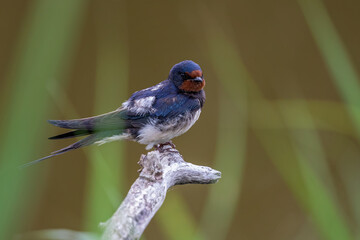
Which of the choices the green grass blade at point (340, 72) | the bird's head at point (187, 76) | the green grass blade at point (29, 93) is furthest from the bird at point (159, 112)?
the green grass blade at point (29, 93)

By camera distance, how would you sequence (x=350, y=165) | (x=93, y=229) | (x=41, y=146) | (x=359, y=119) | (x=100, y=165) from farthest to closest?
(x=350, y=165) → (x=359, y=119) → (x=100, y=165) → (x=93, y=229) → (x=41, y=146)

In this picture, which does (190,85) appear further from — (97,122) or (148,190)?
(148,190)

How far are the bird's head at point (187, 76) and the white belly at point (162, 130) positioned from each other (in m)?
0.11

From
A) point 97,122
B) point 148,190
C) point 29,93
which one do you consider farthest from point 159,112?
point 29,93

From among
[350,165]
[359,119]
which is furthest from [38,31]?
[350,165]

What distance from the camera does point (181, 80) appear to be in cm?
198

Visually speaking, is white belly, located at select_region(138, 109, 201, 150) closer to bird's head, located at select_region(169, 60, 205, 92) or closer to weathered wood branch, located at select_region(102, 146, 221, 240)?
bird's head, located at select_region(169, 60, 205, 92)

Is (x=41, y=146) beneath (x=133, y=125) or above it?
beneath

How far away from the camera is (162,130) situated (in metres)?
1.89

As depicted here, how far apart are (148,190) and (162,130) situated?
0.88 metres

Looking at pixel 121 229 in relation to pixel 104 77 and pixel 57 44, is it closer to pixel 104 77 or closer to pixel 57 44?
pixel 104 77

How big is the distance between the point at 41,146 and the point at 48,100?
5cm

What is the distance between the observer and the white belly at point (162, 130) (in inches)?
73.6

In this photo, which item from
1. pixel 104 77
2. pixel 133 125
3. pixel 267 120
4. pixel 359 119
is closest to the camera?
pixel 104 77
